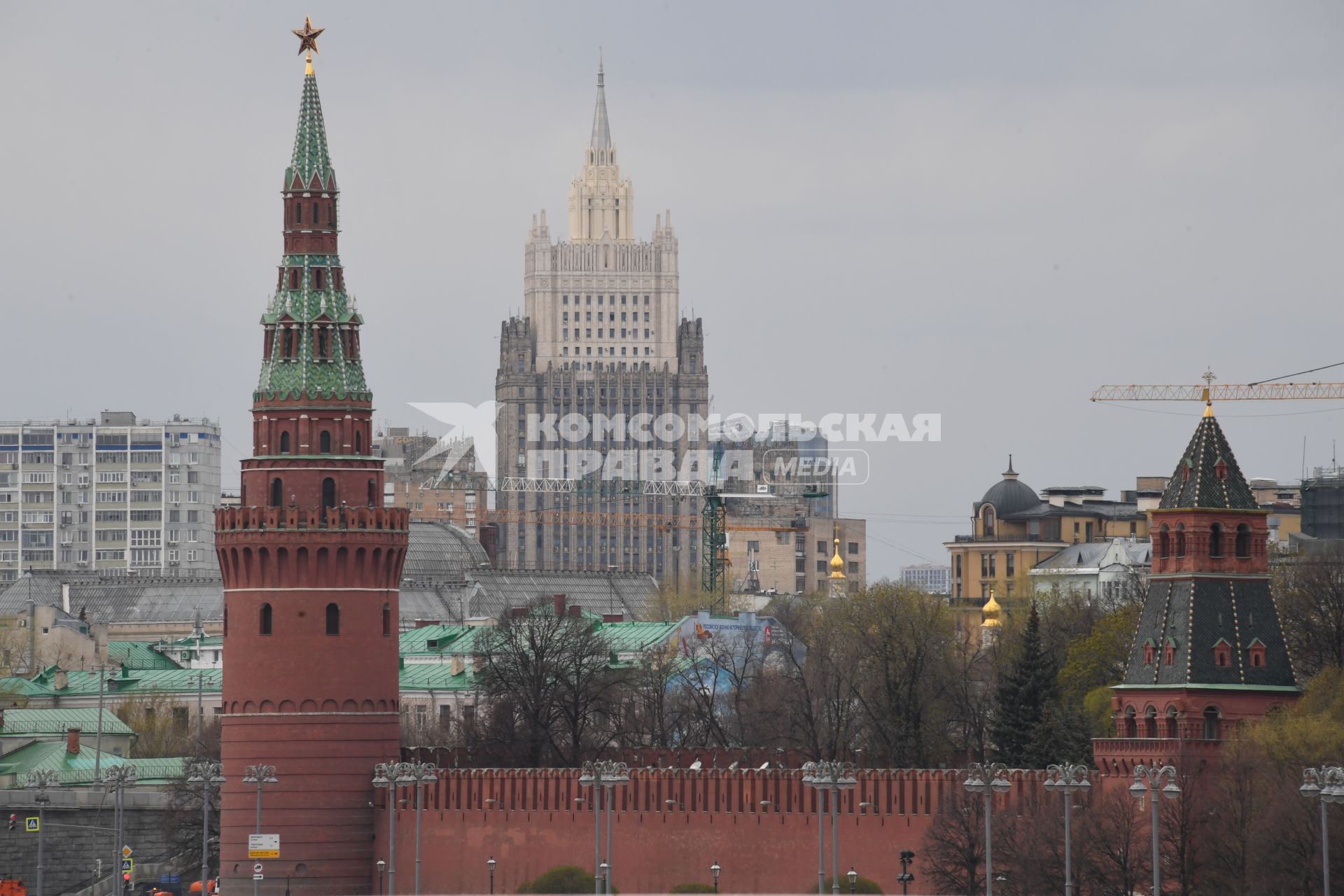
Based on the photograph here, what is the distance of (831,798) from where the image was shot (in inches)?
4739

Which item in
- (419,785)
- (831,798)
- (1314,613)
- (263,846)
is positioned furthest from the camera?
(1314,613)

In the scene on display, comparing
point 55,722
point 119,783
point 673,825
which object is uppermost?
point 55,722

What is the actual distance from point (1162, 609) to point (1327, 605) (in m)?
25.7

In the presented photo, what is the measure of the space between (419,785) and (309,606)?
26.7 feet

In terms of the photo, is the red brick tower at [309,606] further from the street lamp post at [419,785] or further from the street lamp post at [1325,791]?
the street lamp post at [1325,791]

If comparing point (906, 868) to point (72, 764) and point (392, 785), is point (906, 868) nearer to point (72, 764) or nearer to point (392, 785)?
point (392, 785)

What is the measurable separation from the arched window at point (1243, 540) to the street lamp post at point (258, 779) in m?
32.1

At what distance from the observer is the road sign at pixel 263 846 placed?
12194cm

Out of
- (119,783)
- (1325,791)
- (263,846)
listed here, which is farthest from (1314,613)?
(1325,791)

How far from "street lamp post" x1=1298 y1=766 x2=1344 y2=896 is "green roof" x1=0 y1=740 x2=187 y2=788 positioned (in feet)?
222

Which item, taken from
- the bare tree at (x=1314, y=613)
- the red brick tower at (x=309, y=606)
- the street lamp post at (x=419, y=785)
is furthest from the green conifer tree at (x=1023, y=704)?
the red brick tower at (x=309, y=606)

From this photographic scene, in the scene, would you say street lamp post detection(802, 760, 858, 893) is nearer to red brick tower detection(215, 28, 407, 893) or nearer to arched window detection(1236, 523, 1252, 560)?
arched window detection(1236, 523, 1252, 560)

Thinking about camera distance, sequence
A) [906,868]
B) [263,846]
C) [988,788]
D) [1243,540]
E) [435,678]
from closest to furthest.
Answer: [988,788] → [1243,540] → [906,868] → [263,846] → [435,678]

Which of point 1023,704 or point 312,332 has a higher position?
point 312,332
